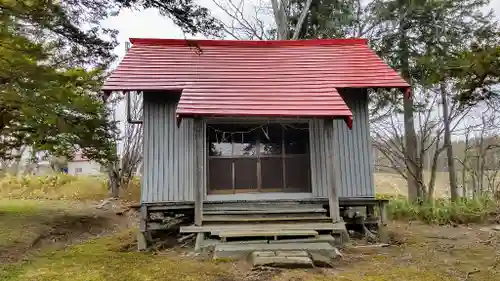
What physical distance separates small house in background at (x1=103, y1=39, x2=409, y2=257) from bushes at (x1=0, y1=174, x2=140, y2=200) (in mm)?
8476

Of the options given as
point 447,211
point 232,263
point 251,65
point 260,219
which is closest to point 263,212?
point 260,219

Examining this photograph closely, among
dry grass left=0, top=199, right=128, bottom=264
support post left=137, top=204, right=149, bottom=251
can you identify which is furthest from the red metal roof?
dry grass left=0, top=199, right=128, bottom=264

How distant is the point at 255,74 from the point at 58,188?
1258 cm

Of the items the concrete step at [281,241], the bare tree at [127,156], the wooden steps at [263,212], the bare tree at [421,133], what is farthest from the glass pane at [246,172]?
the bare tree at [127,156]

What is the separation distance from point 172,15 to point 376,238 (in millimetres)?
6164

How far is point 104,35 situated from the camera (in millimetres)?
6809

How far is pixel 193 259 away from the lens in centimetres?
655

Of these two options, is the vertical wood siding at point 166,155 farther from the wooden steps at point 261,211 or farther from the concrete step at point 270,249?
the concrete step at point 270,249

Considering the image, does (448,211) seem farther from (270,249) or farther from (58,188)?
(58,188)

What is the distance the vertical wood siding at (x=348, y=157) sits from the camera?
8141mm

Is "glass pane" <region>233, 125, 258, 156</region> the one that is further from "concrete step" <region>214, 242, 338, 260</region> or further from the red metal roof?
"concrete step" <region>214, 242, 338, 260</region>

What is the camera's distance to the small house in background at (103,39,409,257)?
717 centimetres

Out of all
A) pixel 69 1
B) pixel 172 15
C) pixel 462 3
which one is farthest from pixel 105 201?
pixel 462 3

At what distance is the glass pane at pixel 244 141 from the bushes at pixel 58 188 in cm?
876
